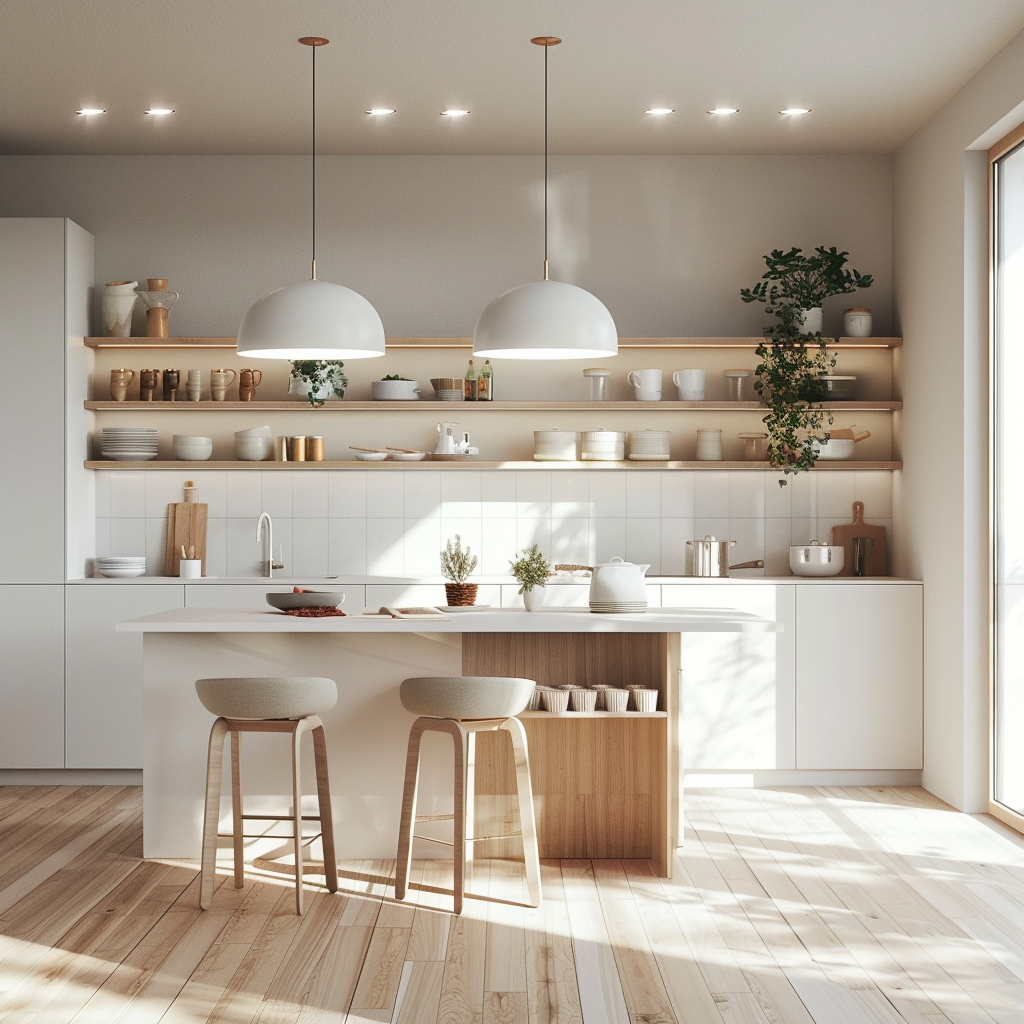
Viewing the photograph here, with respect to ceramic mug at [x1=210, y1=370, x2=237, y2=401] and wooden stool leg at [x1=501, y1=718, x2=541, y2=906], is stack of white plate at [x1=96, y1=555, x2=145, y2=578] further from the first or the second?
wooden stool leg at [x1=501, y1=718, x2=541, y2=906]

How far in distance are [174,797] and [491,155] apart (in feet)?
11.8

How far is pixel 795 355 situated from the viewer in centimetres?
586

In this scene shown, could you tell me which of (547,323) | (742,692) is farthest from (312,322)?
(742,692)

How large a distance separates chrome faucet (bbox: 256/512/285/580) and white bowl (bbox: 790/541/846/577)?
2.60 meters

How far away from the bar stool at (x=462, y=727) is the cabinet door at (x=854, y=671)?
7.20ft

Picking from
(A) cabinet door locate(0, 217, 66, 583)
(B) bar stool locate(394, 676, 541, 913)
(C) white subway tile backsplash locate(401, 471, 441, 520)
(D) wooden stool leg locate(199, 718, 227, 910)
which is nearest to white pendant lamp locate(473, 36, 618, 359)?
(B) bar stool locate(394, 676, 541, 913)

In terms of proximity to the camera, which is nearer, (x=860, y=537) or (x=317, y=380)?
(x=317, y=380)

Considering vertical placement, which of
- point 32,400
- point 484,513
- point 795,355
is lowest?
point 484,513

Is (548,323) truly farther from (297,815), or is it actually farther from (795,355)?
(795,355)

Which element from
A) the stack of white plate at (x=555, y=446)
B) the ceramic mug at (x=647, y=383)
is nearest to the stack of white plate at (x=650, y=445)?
the ceramic mug at (x=647, y=383)

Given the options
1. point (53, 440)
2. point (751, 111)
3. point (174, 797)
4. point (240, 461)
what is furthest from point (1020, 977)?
point (53, 440)

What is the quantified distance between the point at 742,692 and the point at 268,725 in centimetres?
259

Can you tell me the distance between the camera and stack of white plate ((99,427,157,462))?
5.89 meters

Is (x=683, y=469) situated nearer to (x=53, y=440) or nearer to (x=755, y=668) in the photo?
(x=755, y=668)
